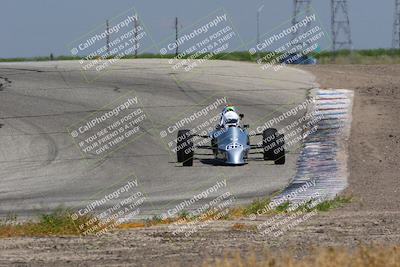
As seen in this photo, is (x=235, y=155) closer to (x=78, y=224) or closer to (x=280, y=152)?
(x=280, y=152)

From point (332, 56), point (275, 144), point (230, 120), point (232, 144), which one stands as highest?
point (230, 120)

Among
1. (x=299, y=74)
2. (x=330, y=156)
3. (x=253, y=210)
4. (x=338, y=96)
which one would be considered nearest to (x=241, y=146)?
(x=330, y=156)

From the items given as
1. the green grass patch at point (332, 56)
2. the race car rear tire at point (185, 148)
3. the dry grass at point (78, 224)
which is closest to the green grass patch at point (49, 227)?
the dry grass at point (78, 224)

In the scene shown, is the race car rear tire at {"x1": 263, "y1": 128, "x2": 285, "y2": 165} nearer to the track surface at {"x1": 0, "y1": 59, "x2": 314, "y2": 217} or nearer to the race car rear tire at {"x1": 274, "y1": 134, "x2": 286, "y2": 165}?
the race car rear tire at {"x1": 274, "y1": 134, "x2": 286, "y2": 165}

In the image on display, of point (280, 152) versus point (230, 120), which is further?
point (230, 120)

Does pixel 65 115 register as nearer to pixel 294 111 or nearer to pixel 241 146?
pixel 294 111

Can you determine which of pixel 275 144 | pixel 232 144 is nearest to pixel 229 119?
pixel 232 144

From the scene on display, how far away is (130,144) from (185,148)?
4.59 m

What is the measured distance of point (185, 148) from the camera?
26.2 metres

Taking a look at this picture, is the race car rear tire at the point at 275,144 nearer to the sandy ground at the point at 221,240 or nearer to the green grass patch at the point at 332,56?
the sandy ground at the point at 221,240

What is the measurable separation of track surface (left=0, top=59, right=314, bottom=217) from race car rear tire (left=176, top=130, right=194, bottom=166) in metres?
0.29

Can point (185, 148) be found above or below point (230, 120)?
below

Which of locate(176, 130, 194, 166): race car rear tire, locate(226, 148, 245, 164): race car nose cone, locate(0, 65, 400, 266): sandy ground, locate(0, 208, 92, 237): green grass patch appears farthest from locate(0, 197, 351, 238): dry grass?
locate(176, 130, 194, 166): race car rear tire

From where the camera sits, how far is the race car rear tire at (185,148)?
86.0ft
